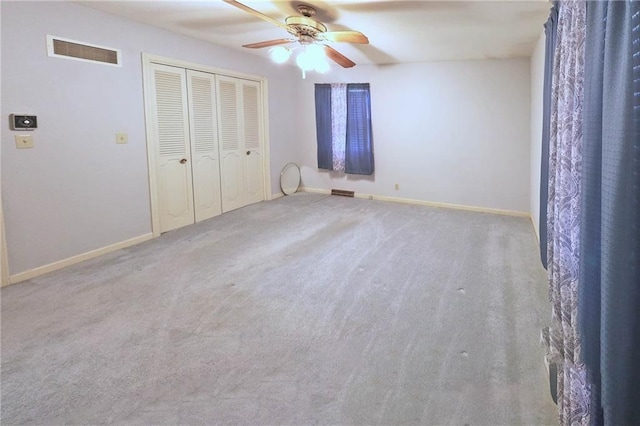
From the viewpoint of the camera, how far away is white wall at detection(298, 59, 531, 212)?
5.53 m

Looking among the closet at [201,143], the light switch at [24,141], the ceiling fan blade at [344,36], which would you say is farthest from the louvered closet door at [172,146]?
the ceiling fan blade at [344,36]

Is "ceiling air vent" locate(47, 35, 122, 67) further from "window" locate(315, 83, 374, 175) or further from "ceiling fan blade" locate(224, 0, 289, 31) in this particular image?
"window" locate(315, 83, 374, 175)

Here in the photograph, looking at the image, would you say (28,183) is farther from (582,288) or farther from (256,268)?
(582,288)

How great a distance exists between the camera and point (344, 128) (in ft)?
22.3

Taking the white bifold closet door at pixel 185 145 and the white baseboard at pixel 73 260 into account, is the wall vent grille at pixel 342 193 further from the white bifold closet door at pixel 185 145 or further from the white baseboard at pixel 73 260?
the white baseboard at pixel 73 260

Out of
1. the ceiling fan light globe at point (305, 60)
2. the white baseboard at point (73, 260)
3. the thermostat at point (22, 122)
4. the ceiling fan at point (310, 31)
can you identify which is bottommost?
the white baseboard at point (73, 260)

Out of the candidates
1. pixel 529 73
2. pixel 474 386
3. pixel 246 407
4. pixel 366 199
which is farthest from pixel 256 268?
pixel 529 73

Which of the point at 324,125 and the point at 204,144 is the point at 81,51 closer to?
the point at 204,144

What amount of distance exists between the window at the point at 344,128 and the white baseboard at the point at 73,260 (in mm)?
3479

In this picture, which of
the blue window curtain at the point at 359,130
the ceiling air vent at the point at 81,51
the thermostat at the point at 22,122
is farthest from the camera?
the blue window curtain at the point at 359,130

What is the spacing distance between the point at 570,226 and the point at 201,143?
14.8ft

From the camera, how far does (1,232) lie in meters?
3.18

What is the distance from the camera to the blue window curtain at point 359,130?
6.52 m

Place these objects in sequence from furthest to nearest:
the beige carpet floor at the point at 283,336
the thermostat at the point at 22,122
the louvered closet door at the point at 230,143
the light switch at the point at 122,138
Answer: the louvered closet door at the point at 230,143
the light switch at the point at 122,138
the thermostat at the point at 22,122
the beige carpet floor at the point at 283,336
